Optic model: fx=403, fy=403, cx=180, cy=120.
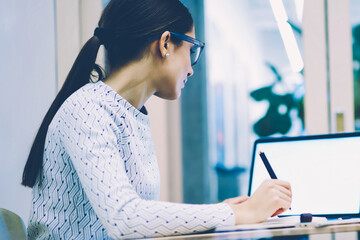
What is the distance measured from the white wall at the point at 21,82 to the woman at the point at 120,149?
2.03 ft

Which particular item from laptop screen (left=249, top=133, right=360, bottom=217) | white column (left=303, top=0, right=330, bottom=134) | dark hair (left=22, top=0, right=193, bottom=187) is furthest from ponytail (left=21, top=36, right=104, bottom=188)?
white column (left=303, top=0, right=330, bottom=134)

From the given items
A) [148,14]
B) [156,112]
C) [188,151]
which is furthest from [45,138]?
[188,151]

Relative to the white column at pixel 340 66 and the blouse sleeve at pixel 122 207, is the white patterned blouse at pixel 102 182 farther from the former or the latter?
the white column at pixel 340 66

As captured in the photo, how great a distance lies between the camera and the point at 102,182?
772 mm

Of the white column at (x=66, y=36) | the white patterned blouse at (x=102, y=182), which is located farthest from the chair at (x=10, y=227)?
the white column at (x=66, y=36)

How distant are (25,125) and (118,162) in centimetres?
106

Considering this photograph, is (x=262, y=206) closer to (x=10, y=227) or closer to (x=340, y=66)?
(x=10, y=227)

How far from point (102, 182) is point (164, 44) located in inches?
16.9

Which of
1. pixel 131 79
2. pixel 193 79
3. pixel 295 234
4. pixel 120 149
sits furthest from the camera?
pixel 193 79

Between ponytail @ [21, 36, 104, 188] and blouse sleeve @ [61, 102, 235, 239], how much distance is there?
19 centimetres

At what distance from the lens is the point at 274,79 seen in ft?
9.30

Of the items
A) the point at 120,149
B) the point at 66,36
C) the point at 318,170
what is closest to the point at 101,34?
the point at 120,149

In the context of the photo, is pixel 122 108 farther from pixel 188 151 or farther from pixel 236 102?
pixel 236 102

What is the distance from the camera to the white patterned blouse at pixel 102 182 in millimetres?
752
